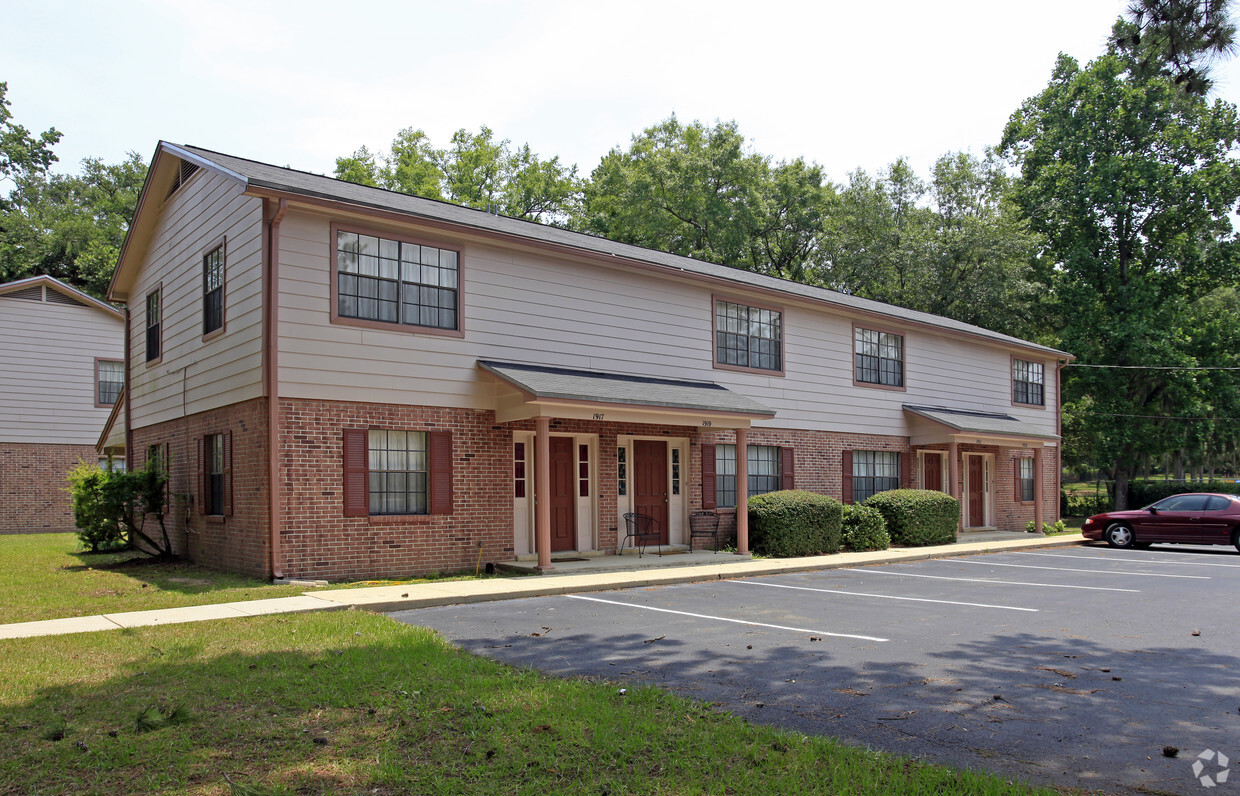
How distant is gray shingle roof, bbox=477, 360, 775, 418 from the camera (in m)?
13.8

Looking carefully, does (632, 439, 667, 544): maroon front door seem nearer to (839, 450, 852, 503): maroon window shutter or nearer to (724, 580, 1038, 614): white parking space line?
(724, 580, 1038, 614): white parking space line

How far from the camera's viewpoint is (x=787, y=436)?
19.8m

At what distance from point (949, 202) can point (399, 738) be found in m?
42.4

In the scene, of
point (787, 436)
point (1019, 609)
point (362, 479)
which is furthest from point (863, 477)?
point (362, 479)

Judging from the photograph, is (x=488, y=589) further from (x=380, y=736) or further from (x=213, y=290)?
(x=213, y=290)

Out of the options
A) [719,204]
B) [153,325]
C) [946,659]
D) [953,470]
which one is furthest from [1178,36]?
[719,204]

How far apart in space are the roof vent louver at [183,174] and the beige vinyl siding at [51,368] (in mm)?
12202

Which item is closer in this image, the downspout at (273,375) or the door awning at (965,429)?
the downspout at (273,375)

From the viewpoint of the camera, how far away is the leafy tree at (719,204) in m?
39.8

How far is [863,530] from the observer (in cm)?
1914

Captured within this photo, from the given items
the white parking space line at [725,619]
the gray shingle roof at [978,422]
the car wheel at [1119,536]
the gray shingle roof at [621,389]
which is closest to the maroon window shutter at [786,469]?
the gray shingle roof at [621,389]

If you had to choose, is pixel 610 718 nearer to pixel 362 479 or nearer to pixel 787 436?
pixel 362 479

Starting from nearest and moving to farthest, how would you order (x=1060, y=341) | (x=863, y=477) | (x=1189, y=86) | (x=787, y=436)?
(x=1189, y=86) < (x=787, y=436) < (x=863, y=477) < (x=1060, y=341)

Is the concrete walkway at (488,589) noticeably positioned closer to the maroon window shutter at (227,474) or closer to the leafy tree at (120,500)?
the maroon window shutter at (227,474)
